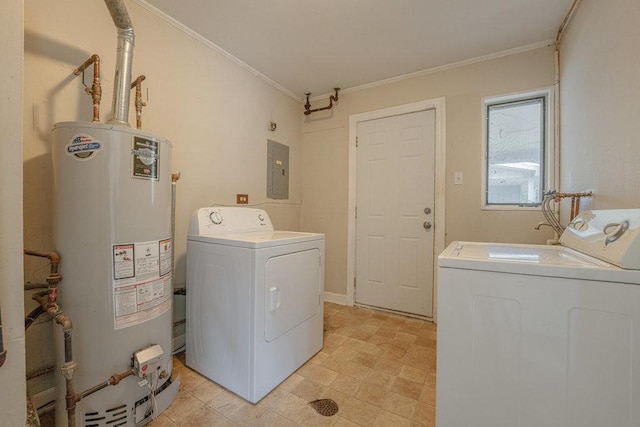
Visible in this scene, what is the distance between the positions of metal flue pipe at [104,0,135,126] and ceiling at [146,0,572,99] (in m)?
0.48

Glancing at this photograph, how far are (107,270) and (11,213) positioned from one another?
49 cm

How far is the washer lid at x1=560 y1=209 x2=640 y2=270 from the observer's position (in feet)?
2.41

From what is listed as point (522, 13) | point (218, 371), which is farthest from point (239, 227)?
point (522, 13)

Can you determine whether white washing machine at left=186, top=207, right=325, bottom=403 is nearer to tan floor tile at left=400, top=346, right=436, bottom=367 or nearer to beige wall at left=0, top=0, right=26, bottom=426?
tan floor tile at left=400, top=346, right=436, bottom=367

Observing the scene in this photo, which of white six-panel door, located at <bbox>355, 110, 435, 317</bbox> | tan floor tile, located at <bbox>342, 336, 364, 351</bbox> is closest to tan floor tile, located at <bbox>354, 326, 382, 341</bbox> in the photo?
tan floor tile, located at <bbox>342, 336, 364, 351</bbox>

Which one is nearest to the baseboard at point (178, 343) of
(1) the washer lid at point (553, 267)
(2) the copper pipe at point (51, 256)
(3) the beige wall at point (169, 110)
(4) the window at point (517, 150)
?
(3) the beige wall at point (169, 110)

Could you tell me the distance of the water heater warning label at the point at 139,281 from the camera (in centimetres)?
118

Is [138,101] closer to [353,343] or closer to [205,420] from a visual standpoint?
[205,420]

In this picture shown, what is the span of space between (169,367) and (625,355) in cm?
186

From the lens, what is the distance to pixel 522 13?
1790 mm

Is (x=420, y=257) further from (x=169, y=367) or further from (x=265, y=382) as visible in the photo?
(x=169, y=367)

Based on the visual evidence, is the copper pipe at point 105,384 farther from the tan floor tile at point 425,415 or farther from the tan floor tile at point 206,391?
the tan floor tile at point 425,415

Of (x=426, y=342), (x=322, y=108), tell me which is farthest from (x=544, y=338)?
(x=322, y=108)

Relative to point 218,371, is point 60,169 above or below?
Answer: above
